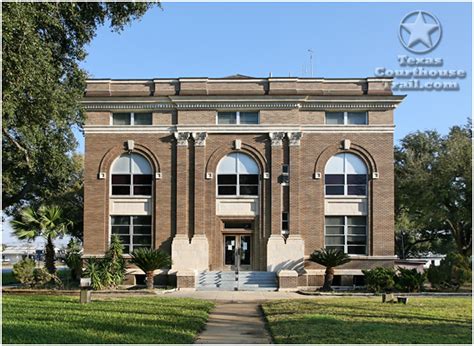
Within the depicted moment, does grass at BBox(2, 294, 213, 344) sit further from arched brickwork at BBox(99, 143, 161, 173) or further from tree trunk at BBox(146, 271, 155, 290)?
arched brickwork at BBox(99, 143, 161, 173)

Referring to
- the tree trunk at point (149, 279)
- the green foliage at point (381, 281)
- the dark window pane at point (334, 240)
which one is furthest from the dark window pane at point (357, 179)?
the tree trunk at point (149, 279)

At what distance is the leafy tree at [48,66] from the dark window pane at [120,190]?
28.8 feet

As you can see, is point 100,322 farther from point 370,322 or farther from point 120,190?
point 120,190

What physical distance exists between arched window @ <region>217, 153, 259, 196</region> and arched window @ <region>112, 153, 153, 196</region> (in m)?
3.82

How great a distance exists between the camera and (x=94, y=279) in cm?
2897

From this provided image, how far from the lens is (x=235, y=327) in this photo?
16.2 meters

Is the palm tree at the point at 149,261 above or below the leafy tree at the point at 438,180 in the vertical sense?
below

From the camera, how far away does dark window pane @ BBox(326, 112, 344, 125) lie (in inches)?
1331

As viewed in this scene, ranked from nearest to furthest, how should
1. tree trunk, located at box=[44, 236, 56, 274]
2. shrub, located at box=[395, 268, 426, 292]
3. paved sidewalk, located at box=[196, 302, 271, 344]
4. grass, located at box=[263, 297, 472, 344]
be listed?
grass, located at box=[263, 297, 472, 344] → paved sidewalk, located at box=[196, 302, 271, 344] → shrub, located at box=[395, 268, 426, 292] → tree trunk, located at box=[44, 236, 56, 274]

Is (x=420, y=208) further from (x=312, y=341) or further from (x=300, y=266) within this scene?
(x=312, y=341)

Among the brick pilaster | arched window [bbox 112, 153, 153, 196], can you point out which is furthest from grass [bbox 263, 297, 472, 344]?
arched window [bbox 112, 153, 153, 196]

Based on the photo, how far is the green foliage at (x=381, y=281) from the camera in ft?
93.9

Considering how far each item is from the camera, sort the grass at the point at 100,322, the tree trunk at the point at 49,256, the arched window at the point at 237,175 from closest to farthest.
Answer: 1. the grass at the point at 100,322
2. the arched window at the point at 237,175
3. the tree trunk at the point at 49,256

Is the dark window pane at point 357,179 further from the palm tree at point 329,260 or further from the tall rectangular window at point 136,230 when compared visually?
the tall rectangular window at point 136,230
